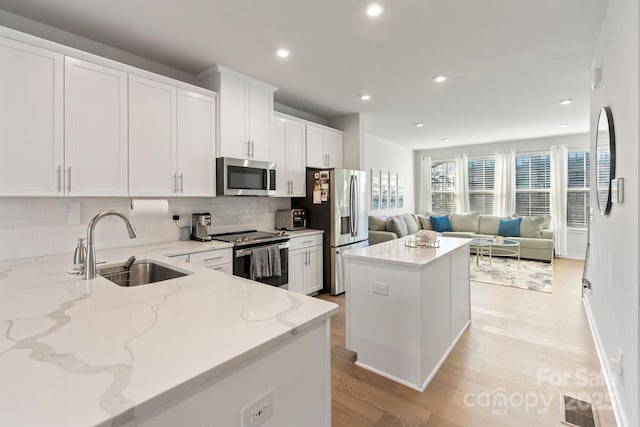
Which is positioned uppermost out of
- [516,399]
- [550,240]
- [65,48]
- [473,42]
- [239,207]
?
[473,42]

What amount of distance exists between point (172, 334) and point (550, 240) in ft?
23.5

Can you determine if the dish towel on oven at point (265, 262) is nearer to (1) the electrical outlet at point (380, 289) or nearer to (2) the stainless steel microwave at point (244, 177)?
(2) the stainless steel microwave at point (244, 177)

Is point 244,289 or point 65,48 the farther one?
point 65,48

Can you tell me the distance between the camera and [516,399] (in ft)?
6.72

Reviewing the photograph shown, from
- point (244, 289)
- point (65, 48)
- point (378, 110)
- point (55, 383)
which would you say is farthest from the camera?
point (378, 110)

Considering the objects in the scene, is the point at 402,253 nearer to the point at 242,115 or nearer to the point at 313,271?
the point at 313,271

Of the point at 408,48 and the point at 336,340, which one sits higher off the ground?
the point at 408,48

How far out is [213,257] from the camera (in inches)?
113

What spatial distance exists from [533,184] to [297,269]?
6.23 metres

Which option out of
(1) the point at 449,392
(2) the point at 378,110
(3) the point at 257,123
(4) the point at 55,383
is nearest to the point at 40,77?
(3) the point at 257,123

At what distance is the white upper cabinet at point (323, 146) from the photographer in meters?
4.36

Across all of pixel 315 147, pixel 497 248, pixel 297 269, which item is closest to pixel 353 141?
pixel 315 147

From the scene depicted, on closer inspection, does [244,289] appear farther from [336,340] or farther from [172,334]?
[336,340]

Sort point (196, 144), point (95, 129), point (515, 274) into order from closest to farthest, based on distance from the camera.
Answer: point (95, 129) < point (196, 144) < point (515, 274)
